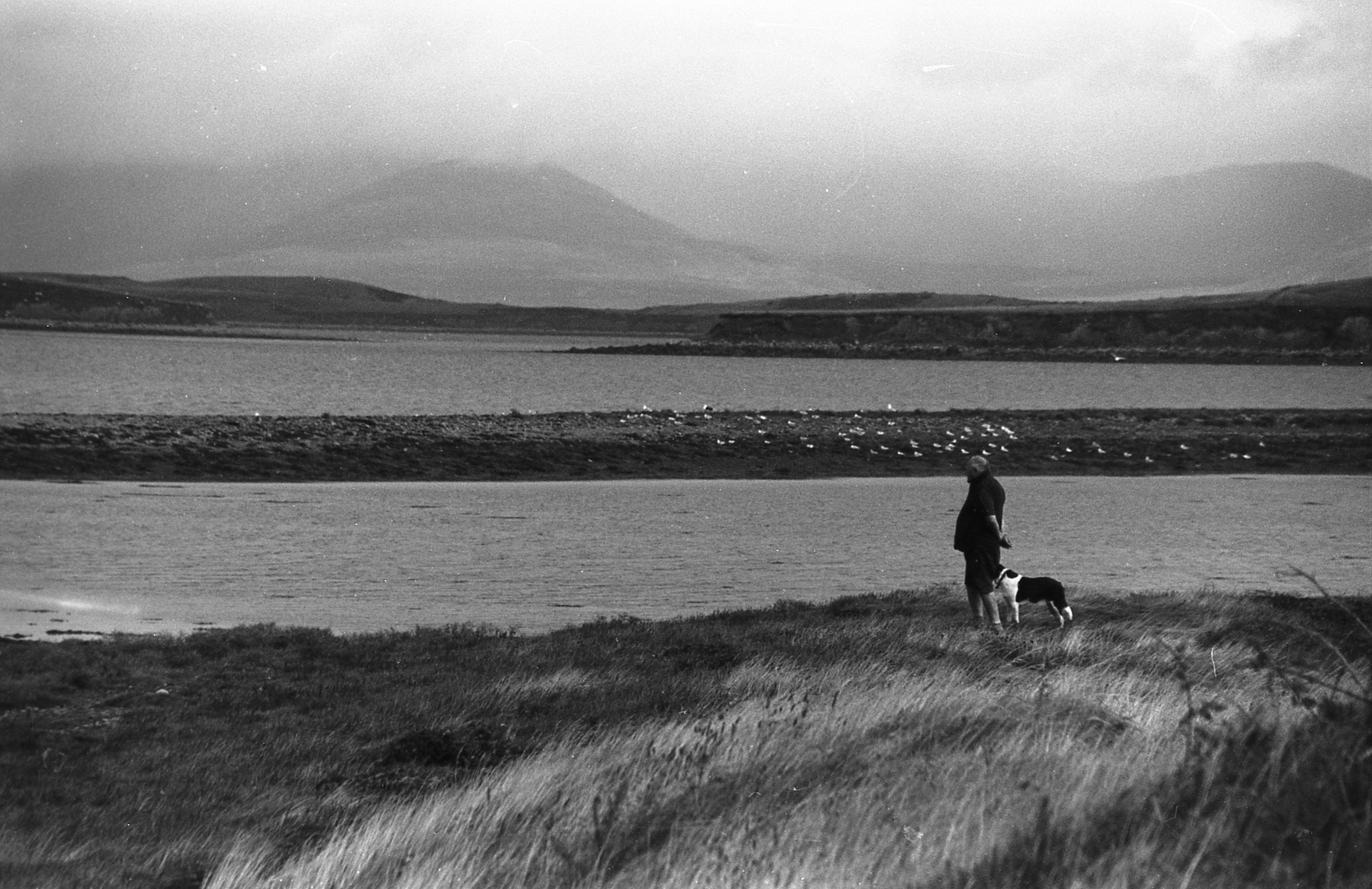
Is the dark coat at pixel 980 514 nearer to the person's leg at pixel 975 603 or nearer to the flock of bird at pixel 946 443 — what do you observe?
the person's leg at pixel 975 603

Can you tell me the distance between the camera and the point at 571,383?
101312 mm

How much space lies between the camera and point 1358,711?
581cm

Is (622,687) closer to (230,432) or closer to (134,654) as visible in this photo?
(134,654)

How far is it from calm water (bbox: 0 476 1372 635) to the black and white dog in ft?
2.46

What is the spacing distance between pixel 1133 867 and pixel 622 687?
752cm

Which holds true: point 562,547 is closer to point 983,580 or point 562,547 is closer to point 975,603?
point 975,603

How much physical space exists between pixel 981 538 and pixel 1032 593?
2.55 feet

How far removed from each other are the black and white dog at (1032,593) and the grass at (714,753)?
212 millimetres

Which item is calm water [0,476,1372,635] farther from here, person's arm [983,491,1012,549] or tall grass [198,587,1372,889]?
tall grass [198,587,1372,889]

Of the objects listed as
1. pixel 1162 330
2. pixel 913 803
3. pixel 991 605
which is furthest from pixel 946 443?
pixel 1162 330

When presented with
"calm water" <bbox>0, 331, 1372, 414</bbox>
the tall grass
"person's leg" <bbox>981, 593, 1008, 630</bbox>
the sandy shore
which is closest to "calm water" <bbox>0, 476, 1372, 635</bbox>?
"person's leg" <bbox>981, 593, 1008, 630</bbox>

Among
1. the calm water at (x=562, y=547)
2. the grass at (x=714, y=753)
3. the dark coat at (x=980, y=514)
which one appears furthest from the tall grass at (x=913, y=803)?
the calm water at (x=562, y=547)

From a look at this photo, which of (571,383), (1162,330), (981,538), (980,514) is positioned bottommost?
(571,383)

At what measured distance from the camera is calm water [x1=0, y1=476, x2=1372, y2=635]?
18.1m
